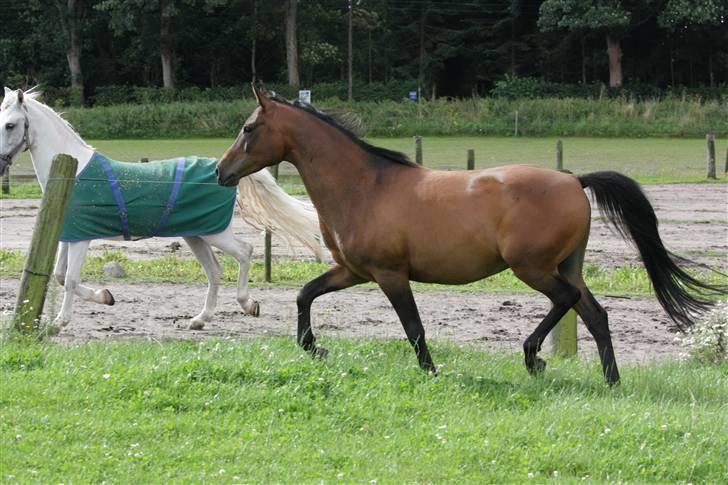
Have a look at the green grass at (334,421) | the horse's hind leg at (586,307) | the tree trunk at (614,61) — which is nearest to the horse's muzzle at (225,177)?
the green grass at (334,421)

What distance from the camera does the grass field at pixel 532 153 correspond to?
30156 millimetres

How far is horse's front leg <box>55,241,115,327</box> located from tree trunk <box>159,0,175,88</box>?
51424 mm

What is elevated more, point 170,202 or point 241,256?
point 170,202

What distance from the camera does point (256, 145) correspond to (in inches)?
325

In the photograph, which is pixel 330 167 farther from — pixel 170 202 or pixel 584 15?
pixel 584 15

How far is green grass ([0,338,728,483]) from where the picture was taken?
18.7ft

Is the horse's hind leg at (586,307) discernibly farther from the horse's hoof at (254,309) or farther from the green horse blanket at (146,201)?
the green horse blanket at (146,201)

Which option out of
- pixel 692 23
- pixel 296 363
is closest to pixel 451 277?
pixel 296 363

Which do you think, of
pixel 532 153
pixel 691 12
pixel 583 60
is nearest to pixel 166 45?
pixel 583 60

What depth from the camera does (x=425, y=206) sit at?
7996 millimetres

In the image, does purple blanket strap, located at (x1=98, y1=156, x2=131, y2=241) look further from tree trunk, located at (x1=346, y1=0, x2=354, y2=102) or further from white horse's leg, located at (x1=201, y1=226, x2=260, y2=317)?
tree trunk, located at (x1=346, y1=0, x2=354, y2=102)

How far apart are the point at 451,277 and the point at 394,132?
41.0m

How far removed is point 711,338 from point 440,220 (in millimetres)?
2658

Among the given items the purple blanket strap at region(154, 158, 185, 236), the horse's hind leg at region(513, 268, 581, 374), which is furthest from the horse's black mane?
the purple blanket strap at region(154, 158, 185, 236)
